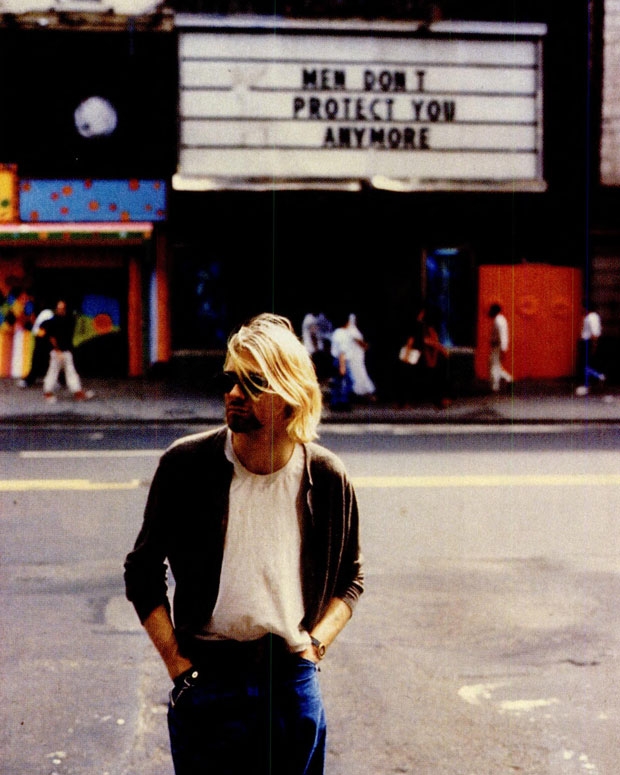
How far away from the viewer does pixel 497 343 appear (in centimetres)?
1830

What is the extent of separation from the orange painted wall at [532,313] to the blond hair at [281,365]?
18707mm

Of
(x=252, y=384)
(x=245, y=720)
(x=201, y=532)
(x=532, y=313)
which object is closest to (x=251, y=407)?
(x=252, y=384)

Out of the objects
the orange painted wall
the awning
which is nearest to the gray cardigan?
the awning

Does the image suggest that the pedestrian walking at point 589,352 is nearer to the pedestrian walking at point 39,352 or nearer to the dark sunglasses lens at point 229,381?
the pedestrian walking at point 39,352

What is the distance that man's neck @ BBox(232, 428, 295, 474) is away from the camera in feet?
8.13

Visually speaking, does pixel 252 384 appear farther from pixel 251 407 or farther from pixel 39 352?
pixel 39 352

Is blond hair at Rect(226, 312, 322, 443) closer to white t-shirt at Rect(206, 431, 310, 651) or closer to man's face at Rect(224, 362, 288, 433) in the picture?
man's face at Rect(224, 362, 288, 433)

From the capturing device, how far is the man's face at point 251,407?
7.96 feet

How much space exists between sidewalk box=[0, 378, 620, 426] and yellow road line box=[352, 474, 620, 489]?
16.3ft

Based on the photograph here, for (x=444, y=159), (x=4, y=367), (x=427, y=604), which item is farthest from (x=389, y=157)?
(x=427, y=604)

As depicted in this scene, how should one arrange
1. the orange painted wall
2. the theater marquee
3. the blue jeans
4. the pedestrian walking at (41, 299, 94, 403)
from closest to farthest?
the blue jeans
the pedestrian walking at (41, 299, 94, 403)
the theater marquee
the orange painted wall

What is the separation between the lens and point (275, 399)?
8.03 ft

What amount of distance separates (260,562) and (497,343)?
16.3m

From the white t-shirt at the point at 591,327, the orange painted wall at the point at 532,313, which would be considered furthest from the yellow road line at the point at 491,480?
the orange painted wall at the point at 532,313
